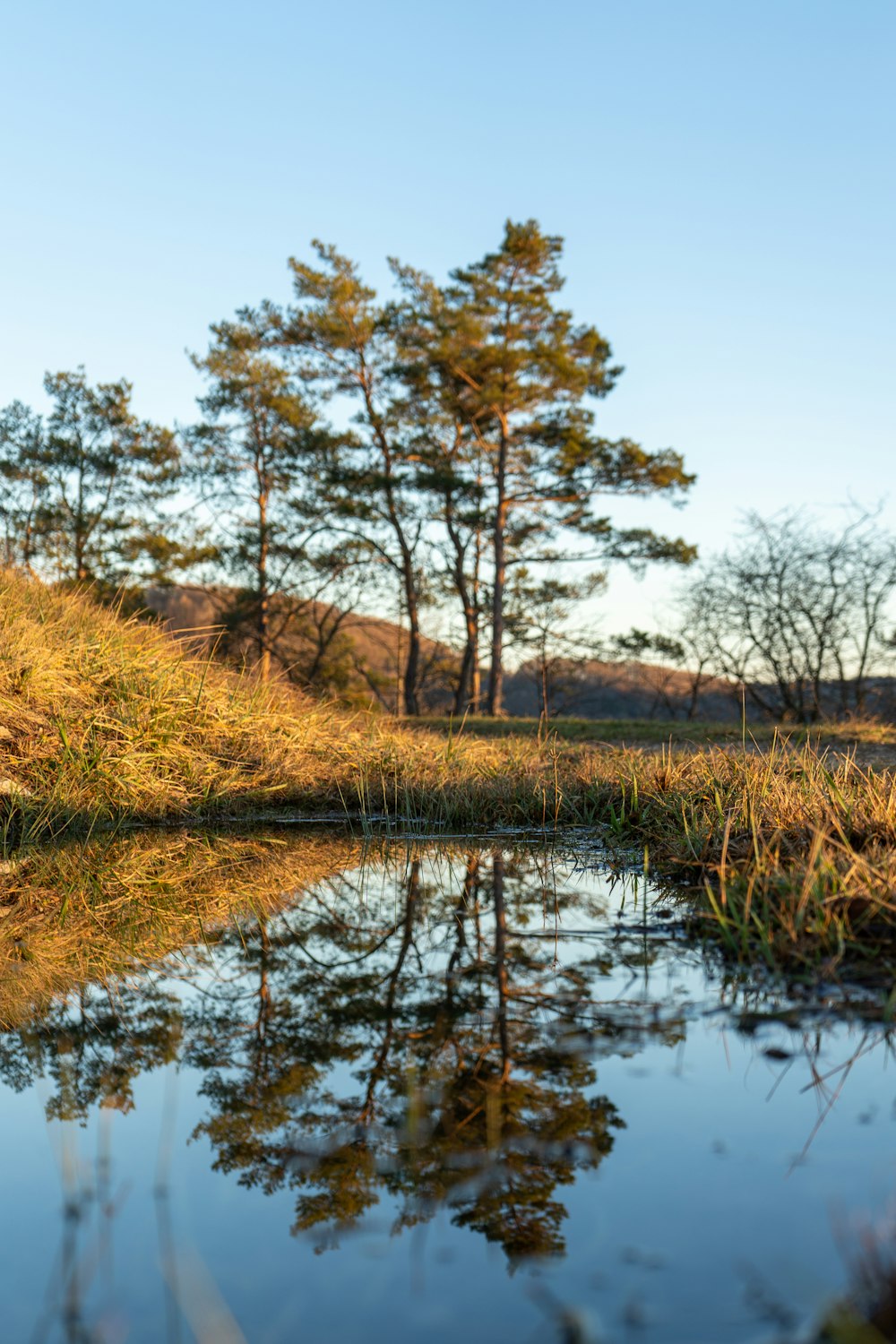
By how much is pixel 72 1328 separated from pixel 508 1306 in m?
0.57

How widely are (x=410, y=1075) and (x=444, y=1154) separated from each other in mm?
365

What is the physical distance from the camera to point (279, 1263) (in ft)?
4.37

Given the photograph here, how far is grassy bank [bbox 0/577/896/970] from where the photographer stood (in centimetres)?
451

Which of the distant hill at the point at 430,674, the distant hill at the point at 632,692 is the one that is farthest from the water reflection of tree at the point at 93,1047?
the distant hill at the point at 632,692

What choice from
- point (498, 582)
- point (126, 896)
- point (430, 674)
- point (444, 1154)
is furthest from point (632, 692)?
point (444, 1154)

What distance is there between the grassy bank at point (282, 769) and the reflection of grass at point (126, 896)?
0.59 metres

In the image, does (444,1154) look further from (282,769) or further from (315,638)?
(315,638)

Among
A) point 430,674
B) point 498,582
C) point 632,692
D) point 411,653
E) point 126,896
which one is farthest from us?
point 430,674

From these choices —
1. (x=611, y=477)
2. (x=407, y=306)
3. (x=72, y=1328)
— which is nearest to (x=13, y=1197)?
(x=72, y=1328)

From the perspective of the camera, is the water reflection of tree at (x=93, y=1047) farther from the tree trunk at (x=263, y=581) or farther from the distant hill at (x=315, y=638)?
the distant hill at (x=315, y=638)

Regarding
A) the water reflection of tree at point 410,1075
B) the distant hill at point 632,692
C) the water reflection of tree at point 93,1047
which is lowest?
the water reflection of tree at point 93,1047

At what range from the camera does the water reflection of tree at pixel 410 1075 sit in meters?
1.54

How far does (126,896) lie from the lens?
3.99 m

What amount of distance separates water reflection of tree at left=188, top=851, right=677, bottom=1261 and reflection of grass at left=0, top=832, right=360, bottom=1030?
429 millimetres
